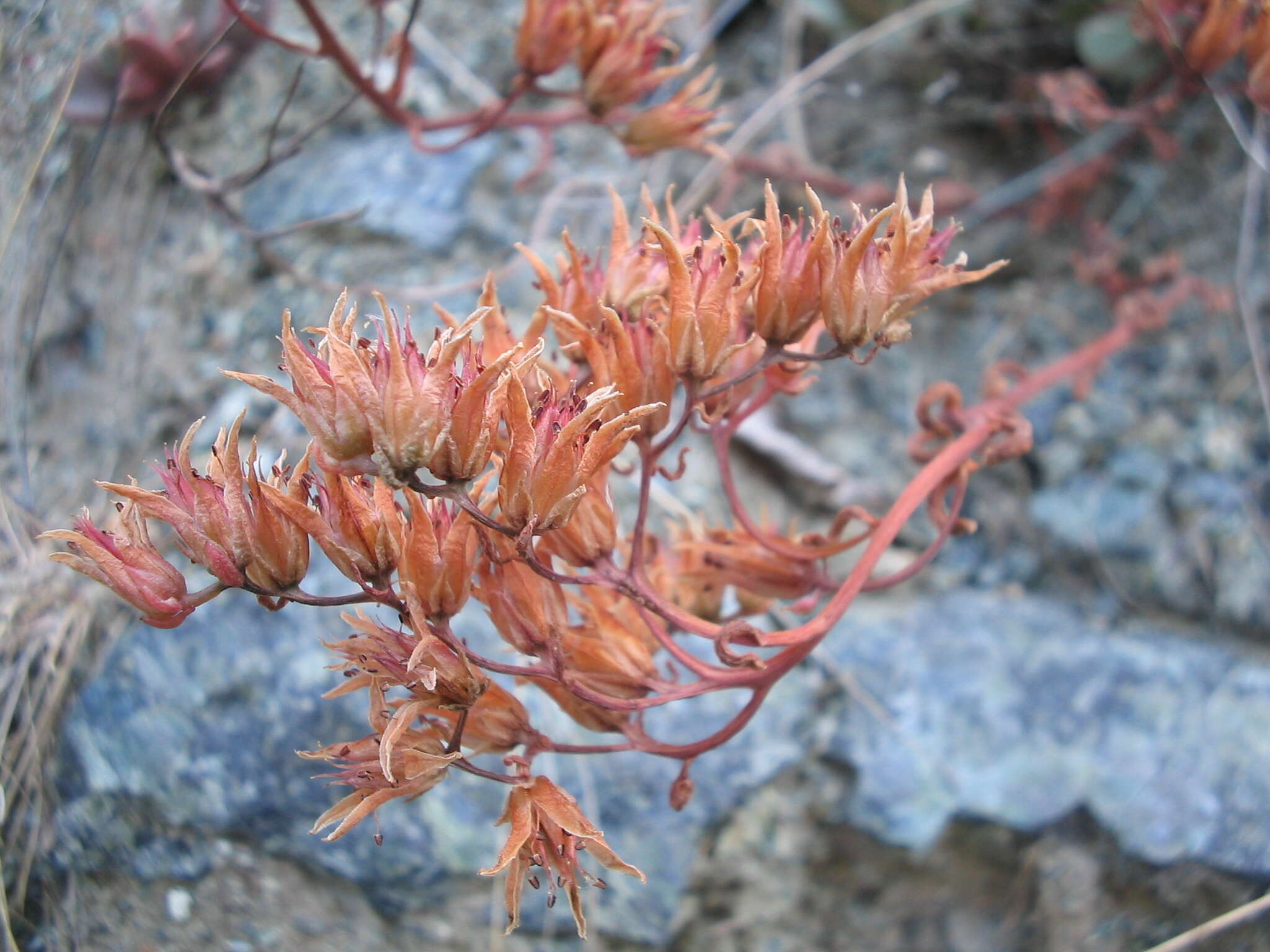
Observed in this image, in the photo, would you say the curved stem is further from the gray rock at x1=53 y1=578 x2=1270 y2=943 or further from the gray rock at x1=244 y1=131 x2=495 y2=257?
the gray rock at x1=244 y1=131 x2=495 y2=257

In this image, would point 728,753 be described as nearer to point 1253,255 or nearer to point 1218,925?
point 1218,925

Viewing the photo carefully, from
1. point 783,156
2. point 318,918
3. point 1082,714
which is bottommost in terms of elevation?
point 1082,714

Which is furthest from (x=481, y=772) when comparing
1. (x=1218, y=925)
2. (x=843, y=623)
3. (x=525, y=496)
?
(x=1218, y=925)

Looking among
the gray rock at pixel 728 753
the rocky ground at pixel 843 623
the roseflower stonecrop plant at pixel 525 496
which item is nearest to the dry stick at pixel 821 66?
the rocky ground at pixel 843 623

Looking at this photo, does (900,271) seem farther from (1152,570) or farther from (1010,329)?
(1010,329)

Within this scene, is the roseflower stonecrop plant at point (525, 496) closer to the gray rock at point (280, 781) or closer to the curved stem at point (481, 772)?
the curved stem at point (481, 772)

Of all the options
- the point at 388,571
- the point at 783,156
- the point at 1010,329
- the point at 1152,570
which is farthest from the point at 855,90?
the point at 388,571
